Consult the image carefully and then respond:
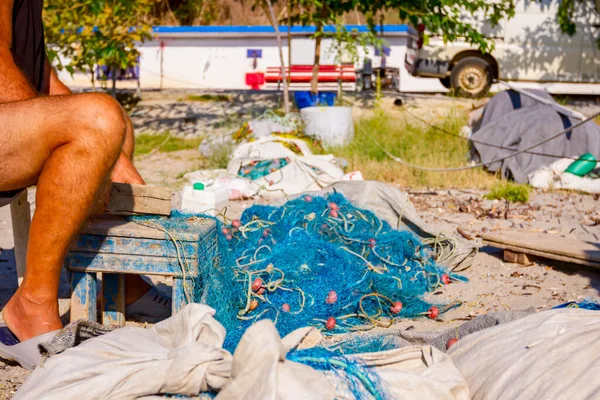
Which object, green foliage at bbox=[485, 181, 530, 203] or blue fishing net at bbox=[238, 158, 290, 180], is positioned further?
blue fishing net at bbox=[238, 158, 290, 180]

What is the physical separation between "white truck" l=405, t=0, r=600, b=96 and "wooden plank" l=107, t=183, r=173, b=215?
34.4ft

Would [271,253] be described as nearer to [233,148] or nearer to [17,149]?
[17,149]

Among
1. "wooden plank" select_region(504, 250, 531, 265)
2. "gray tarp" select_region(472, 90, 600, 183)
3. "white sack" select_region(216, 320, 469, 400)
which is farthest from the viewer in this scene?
"gray tarp" select_region(472, 90, 600, 183)

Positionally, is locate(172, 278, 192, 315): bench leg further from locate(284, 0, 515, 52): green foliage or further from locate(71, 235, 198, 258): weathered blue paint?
locate(284, 0, 515, 52): green foliage

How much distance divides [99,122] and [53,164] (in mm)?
236

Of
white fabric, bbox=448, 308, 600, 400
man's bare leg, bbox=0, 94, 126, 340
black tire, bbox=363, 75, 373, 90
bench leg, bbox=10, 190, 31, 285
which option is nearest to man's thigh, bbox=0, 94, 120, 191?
man's bare leg, bbox=0, 94, 126, 340

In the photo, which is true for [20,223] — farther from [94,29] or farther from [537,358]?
[94,29]

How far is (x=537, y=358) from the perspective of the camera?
7.07ft

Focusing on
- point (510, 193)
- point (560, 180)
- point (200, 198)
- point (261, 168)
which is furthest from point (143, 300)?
point (560, 180)

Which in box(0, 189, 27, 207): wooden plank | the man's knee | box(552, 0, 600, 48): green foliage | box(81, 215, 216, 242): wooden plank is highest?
box(552, 0, 600, 48): green foliage

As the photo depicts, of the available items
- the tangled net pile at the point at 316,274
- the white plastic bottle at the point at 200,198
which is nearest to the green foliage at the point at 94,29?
the white plastic bottle at the point at 200,198

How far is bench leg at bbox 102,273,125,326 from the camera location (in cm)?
324

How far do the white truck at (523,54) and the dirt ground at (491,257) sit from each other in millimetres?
6611

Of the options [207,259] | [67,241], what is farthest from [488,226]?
[67,241]
